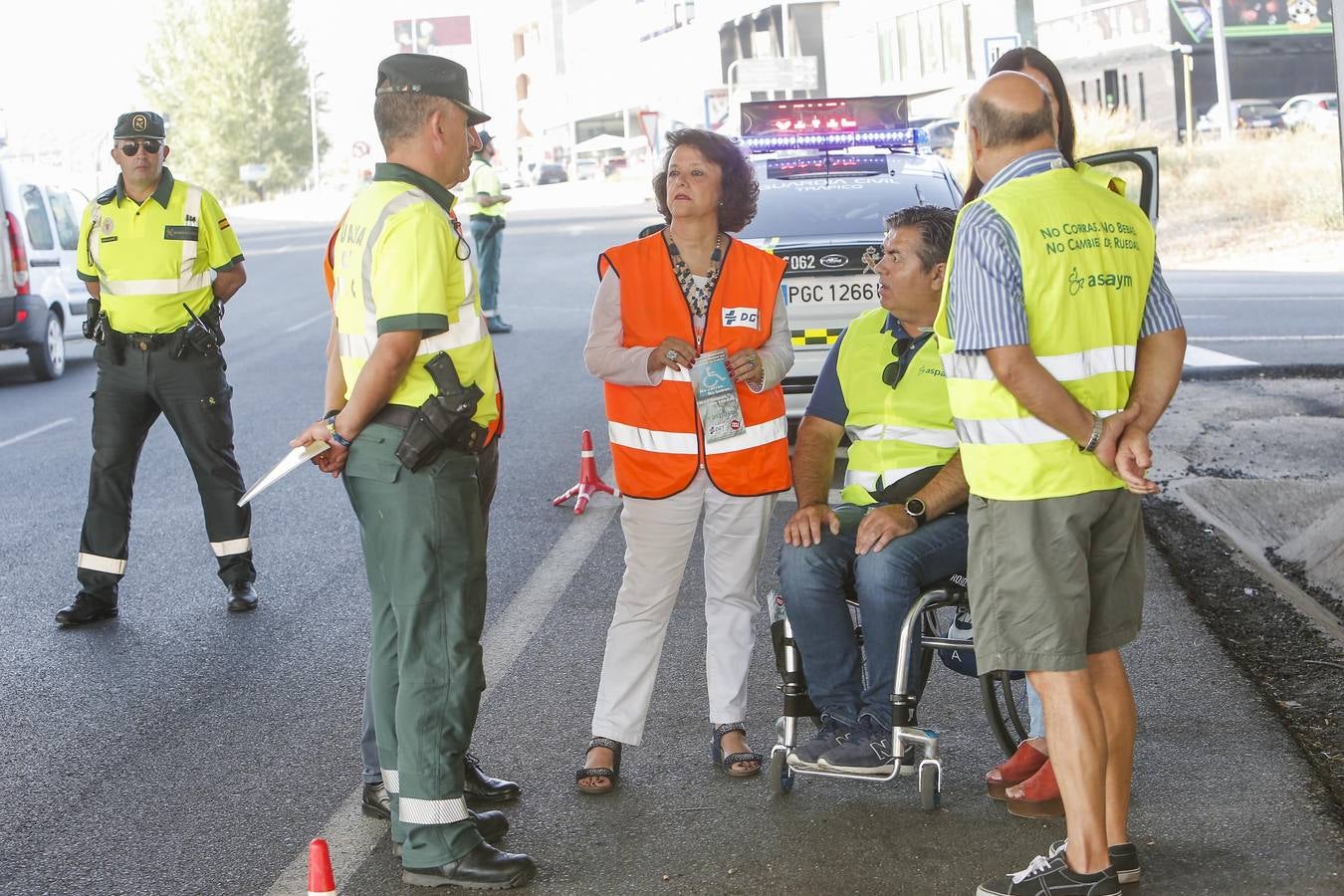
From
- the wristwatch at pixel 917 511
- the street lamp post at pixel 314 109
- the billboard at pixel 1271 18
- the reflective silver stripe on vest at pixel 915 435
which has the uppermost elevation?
the street lamp post at pixel 314 109

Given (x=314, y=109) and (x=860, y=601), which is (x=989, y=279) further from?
(x=314, y=109)

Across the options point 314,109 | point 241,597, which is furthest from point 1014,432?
point 314,109

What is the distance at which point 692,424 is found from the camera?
15.6 ft

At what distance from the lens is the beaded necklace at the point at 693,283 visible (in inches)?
190

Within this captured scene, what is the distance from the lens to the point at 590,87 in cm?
10931

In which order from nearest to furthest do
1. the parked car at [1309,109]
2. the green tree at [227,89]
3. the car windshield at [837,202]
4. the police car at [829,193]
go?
the police car at [829,193] → the car windshield at [837,202] → the parked car at [1309,109] → the green tree at [227,89]

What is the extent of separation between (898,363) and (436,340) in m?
1.52

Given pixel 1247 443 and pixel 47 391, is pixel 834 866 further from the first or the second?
pixel 47 391

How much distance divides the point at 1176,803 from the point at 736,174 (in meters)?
2.17

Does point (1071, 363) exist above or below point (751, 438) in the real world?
above

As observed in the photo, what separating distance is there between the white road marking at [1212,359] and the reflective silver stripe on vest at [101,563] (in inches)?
355

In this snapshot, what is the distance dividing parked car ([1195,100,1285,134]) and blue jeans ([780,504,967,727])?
165 ft

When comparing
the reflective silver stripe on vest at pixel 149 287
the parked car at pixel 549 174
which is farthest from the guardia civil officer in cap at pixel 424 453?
the parked car at pixel 549 174

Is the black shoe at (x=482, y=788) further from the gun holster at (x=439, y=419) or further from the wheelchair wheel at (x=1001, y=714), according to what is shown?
the wheelchair wheel at (x=1001, y=714)
